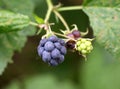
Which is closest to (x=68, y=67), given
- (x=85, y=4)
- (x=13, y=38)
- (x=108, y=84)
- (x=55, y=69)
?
(x=55, y=69)

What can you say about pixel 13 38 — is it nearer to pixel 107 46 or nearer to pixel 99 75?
pixel 107 46

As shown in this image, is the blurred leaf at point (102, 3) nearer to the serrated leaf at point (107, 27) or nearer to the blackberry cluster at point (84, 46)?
the serrated leaf at point (107, 27)

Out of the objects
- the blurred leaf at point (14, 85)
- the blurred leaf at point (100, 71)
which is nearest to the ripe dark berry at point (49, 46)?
the blurred leaf at point (100, 71)

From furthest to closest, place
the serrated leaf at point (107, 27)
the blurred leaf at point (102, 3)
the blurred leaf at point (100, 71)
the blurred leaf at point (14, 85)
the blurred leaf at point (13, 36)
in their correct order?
the blurred leaf at point (14, 85) → the blurred leaf at point (100, 71) → the blurred leaf at point (13, 36) → the blurred leaf at point (102, 3) → the serrated leaf at point (107, 27)

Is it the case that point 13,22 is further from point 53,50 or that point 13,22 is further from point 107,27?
point 107,27

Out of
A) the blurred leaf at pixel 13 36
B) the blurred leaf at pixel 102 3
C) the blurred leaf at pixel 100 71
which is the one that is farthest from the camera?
the blurred leaf at pixel 100 71

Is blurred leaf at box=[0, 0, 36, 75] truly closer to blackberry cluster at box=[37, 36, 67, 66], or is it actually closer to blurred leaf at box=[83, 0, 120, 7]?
blurred leaf at box=[83, 0, 120, 7]
